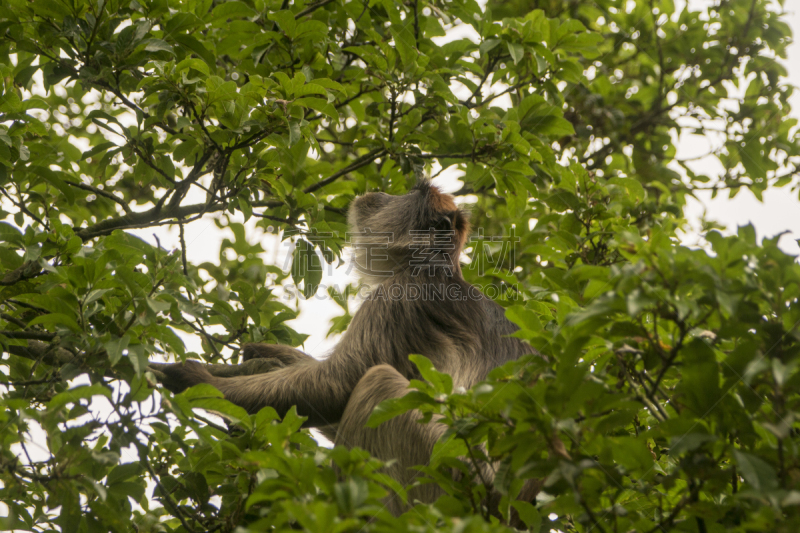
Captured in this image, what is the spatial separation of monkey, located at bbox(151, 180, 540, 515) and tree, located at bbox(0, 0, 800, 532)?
0.24 metres

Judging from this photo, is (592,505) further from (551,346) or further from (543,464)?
(551,346)

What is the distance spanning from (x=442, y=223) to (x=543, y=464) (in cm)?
333

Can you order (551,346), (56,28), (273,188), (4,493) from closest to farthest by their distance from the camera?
(551,346) < (4,493) < (56,28) < (273,188)

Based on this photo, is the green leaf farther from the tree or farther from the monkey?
the monkey

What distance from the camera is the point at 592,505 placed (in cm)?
185

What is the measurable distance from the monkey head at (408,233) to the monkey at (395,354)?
0.04 ft

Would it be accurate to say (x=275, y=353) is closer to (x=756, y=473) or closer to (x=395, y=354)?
(x=395, y=354)

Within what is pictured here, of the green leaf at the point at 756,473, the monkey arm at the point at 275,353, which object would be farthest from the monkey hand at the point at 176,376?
the green leaf at the point at 756,473

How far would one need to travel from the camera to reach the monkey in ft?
11.6

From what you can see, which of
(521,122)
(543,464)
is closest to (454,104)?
(521,122)

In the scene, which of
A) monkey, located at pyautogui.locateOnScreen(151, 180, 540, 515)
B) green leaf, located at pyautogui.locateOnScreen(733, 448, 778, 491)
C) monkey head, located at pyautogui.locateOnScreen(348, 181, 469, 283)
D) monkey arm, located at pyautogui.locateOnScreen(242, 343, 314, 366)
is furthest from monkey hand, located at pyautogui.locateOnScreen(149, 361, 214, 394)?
green leaf, located at pyautogui.locateOnScreen(733, 448, 778, 491)

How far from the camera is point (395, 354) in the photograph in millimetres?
4203

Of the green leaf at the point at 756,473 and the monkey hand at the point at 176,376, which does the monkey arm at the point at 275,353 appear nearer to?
the monkey hand at the point at 176,376

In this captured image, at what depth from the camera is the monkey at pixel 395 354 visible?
3.54m
